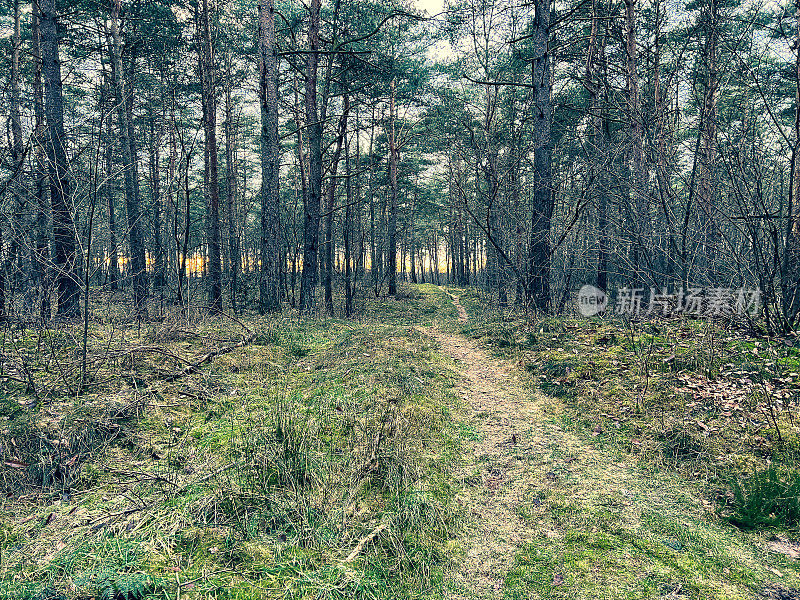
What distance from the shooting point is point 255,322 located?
8.91 meters

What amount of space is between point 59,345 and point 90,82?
1533 centimetres

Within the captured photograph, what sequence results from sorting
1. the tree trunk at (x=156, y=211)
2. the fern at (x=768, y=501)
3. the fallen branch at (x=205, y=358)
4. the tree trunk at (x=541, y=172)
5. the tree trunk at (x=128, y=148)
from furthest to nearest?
the tree trunk at (x=128, y=148) < the tree trunk at (x=156, y=211) < the tree trunk at (x=541, y=172) < the fallen branch at (x=205, y=358) < the fern at (x=768, y=501)

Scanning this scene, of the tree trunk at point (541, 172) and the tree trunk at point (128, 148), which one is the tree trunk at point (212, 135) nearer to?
the tree trunk at point (128, 148)

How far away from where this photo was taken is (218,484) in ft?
9.41

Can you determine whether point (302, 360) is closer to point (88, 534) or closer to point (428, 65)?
point (88, 534)

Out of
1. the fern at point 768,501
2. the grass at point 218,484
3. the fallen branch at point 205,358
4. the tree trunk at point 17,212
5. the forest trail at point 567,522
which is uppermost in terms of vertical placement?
the tree trunk at point 17,212

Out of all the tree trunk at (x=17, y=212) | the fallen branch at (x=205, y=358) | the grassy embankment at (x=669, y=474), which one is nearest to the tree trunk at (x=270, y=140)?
the fallen branch at (x=205, y=358)

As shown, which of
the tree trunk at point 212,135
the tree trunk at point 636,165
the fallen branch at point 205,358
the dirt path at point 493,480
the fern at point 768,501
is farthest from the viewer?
the tree trunk at point 212,135

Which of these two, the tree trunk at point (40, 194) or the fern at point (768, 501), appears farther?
the tree trunk at point (40, 194)

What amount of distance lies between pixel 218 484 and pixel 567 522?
8.93 ft

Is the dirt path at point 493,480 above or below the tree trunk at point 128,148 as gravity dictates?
below

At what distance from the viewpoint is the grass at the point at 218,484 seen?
7.07 ft

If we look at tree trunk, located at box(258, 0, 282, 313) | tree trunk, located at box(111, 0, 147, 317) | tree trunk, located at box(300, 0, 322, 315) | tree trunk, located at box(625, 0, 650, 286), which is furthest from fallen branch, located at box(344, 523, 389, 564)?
tree trunk, located at box(111, 0, 147, 317)

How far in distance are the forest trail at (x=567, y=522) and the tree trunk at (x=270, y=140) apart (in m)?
7.63
